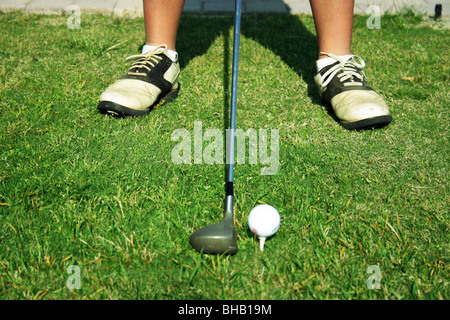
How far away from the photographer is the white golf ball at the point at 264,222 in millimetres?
1441

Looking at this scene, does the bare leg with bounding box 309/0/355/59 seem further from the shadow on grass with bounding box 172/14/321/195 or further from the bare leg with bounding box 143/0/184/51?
the bare leg with bounding box 143/0/184/51

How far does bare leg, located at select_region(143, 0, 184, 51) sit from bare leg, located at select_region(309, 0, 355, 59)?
3.03ft

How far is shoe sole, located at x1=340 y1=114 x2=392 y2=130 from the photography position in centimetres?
222

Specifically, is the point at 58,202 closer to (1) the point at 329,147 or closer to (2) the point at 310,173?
(2) the point at 310,173

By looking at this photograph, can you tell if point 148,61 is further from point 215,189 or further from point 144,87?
point 215,189

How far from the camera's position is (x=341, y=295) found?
1333mm

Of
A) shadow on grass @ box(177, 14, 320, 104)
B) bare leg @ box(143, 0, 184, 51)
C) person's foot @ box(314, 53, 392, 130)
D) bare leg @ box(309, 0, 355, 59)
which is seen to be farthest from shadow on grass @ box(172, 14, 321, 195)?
bare leg @ box(143, 0, 184, 51)

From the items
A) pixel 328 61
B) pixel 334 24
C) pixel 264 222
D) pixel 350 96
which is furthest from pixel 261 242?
pixel 334 24

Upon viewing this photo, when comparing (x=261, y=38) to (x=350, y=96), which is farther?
(x=261, y=38)

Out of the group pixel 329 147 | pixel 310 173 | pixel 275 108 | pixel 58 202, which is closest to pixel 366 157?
pixel 329 147

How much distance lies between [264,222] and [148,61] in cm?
160

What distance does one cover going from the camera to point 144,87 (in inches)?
97.3

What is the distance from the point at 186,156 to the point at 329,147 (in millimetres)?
774

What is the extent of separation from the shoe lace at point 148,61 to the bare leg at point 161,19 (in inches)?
2.8
